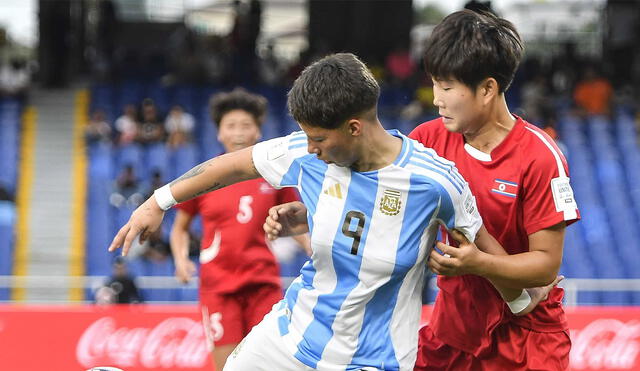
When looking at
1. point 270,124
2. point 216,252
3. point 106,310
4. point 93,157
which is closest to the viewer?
point 216,252

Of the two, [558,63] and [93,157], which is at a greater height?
[558,63]

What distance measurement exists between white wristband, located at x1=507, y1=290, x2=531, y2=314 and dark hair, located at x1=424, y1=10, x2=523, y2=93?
2.58 ft

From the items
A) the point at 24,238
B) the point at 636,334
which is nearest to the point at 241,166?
the point at 636,334

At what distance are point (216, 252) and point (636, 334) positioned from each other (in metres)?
4.24

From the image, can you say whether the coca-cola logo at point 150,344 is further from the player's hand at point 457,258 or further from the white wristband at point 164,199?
the player's hand at point 457,258

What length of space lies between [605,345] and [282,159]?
569 cm

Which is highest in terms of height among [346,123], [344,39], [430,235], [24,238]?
[344,39]

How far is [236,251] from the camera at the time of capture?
586 cm

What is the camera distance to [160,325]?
843cm

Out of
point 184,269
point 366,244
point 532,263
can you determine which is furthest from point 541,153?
point 184,269

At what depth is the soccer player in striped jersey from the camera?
337 cm

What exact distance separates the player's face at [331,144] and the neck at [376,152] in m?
0.06

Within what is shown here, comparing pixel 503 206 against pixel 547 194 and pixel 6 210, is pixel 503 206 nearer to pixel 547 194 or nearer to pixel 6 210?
pixel 547 194

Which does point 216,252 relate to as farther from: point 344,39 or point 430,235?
point 344,39
